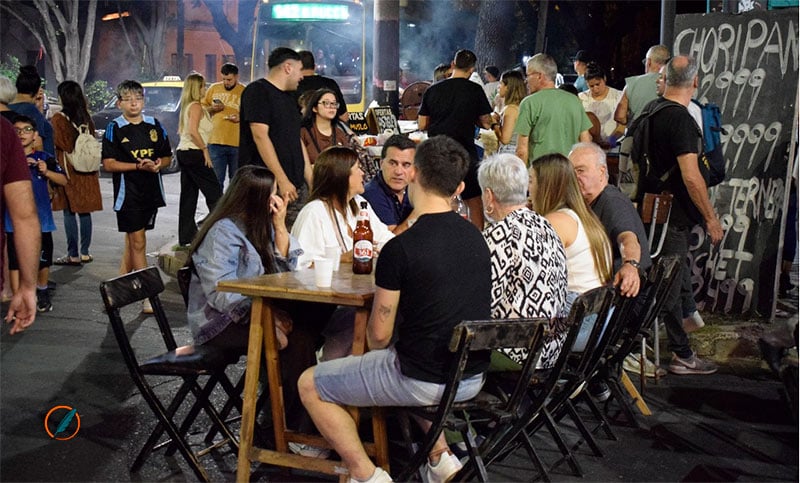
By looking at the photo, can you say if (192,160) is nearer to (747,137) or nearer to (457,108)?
(457,108)

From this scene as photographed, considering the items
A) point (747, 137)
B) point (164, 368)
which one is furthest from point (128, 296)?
point (747, 137)

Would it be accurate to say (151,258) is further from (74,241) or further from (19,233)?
(19,233)

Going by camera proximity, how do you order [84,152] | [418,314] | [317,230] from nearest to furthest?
[418,314]
[317,230]
[84,152]

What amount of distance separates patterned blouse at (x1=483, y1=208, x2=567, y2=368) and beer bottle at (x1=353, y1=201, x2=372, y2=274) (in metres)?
0.64

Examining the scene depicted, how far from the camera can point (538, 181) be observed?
514cm

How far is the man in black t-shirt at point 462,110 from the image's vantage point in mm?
8695

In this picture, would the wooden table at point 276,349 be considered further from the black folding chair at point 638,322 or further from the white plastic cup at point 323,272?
the black folding chair at point 638,322

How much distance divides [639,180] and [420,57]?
2541 cm

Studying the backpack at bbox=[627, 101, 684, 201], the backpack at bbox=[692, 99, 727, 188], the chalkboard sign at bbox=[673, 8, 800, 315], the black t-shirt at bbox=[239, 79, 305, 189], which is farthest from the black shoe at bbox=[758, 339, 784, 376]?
the black t-shirt at bbox=[239, 79, 305, 189]

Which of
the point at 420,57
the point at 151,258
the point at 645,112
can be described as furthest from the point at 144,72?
the point at 645,112

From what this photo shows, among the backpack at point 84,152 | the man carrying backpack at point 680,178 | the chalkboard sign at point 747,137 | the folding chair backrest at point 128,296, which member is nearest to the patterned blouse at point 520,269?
the folding chair backrest at point 128,296

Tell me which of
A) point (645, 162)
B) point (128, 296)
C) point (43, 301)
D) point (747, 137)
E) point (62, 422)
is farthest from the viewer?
point (43, 301)

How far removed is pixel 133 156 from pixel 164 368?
3.67 meters

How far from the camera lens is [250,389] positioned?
4.41 meters
